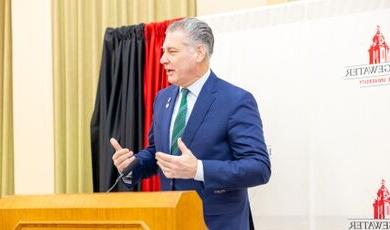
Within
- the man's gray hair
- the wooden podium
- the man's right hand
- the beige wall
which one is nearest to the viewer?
the wooden podium

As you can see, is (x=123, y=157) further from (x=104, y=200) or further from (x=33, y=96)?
(x=33, y=96)

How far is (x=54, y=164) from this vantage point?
4410 millimetres

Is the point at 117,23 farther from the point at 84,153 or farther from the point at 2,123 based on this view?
the point at 2,123

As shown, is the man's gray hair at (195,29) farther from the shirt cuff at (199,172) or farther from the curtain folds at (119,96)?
the curtain folds at (119,96)

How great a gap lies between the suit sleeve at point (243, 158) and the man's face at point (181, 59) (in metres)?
0.26

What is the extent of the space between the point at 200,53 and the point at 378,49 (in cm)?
101

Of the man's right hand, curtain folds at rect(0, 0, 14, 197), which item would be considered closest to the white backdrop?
the man's right hand

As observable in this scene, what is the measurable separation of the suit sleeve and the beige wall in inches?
105

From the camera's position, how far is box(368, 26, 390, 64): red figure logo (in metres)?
2.89

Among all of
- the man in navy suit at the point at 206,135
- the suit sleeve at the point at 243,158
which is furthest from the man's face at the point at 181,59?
the suit sleeve at the point at 243,158

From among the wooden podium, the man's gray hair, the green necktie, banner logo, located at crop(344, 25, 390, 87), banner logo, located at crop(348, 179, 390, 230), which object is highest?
the man's gray hair

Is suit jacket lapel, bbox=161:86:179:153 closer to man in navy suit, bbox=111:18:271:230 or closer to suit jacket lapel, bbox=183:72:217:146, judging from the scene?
man in navy suit, bbox=111:18:271:230

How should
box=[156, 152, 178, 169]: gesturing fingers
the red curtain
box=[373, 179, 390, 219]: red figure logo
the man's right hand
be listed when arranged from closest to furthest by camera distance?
box=[156, 152, 178, 169]: gesturing fingers < the man's right hand < box=[373, 179, 390, 219]: red figure logo < the red curtain

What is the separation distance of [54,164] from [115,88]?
3.00ft
